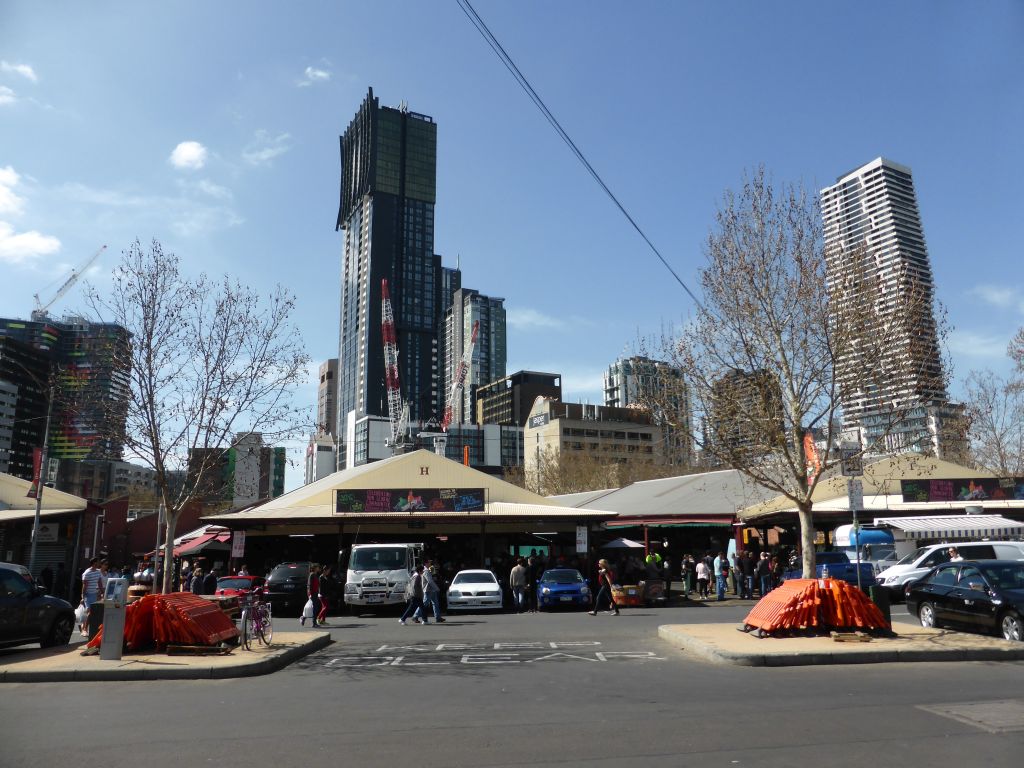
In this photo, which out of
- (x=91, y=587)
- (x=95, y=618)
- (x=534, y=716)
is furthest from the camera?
(x=91, y=587)

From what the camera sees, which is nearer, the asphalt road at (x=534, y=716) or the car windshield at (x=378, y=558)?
the asphalt road at (x=534, y=716)

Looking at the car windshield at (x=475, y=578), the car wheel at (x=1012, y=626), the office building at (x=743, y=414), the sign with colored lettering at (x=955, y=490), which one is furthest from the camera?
the sign with colored lettering at (x=955, y=490)

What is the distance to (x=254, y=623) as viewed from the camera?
1455 cm

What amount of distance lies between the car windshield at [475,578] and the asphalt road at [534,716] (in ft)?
40.7

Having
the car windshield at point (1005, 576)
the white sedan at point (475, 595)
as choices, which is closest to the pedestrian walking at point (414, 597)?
the white sedan at point (475, 595)

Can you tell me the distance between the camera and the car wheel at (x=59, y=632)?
15.3 metres

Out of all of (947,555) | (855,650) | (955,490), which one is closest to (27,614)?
(855,650)

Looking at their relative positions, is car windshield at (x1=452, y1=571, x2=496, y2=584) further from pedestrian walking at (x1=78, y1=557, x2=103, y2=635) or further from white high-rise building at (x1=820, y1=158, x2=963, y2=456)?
white high-rise building at (x1=820, y1=158, x2=963, y2=456)

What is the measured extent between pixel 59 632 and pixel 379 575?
1063 centimetres

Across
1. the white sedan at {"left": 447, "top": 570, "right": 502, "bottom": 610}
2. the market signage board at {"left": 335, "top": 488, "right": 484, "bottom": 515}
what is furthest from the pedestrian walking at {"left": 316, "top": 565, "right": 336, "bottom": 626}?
the white sedan at {"left": 447, "top": 570, "right": 502, "bottom": 610}

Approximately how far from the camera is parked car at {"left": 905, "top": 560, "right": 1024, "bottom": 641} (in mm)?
14172

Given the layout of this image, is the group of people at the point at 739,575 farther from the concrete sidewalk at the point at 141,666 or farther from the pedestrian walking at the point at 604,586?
the concrete sidewalk at the point at 141,666

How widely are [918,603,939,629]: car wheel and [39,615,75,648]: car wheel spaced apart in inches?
717

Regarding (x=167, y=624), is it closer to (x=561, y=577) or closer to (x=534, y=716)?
(x=534, y=716)
